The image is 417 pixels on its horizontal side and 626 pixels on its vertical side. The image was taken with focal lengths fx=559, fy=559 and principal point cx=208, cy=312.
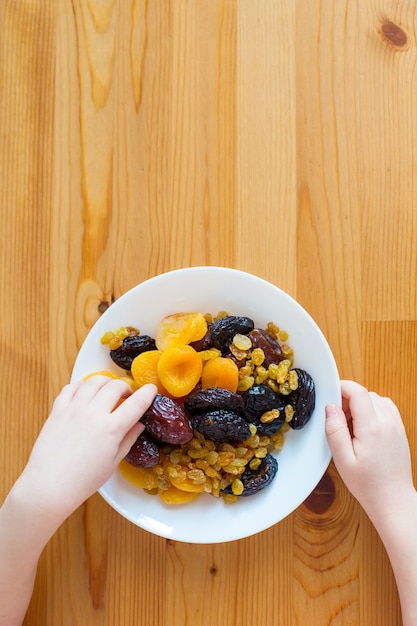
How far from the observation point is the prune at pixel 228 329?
0.76 meters

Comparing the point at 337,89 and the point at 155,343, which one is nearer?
the point at 155,343

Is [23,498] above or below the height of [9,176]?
below

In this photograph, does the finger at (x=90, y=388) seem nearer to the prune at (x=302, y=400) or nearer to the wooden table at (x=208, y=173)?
the wooden table at (x=208, y=173)

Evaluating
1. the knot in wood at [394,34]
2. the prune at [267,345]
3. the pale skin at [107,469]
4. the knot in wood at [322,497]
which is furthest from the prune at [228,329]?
the knot in wood at [394,34]

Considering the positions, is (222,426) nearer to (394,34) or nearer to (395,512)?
(395,512)

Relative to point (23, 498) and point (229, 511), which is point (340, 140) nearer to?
point (229, 511)

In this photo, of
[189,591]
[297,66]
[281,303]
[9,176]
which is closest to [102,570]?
[189,591]

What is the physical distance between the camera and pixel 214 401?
28.2 inches

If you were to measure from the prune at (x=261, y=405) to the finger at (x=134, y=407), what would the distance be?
Result: 129 millimetres

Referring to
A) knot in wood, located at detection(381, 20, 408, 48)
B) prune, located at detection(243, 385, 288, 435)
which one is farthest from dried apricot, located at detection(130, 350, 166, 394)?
knot in wood, located at detection(381, 20, 408, 48)

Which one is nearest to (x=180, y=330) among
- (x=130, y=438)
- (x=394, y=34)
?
(x=130, y=438)

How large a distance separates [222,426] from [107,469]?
161 millimetres

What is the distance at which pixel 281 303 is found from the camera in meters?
0.77

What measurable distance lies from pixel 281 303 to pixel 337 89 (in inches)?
14.8
